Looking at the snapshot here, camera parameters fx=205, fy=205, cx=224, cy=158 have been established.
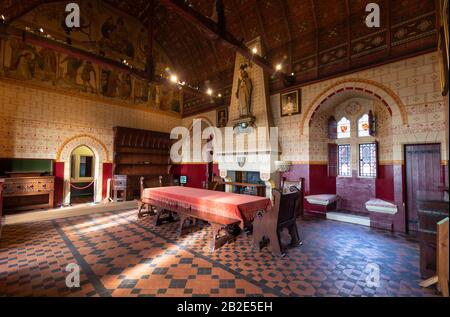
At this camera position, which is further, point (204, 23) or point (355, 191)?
point (355, 191)

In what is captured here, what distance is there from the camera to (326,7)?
6.58 meters

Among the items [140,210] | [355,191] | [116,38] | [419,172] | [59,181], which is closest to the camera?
[419,172]

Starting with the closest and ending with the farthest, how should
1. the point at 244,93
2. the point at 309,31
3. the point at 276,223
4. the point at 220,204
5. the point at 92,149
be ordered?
the point at 276,223, the point at 220,204, the point at 309,31, the point at 244,93, the point at 92,149

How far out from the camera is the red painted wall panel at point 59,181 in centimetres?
752

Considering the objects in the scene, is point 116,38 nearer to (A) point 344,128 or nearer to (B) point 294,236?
(A) point 344,128

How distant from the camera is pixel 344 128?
24.0 ft

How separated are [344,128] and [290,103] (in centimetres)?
209

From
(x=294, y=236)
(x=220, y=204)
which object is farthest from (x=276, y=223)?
(x=220, y=204)

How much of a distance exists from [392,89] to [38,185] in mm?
11062

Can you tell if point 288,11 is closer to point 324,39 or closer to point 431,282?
point 324,39

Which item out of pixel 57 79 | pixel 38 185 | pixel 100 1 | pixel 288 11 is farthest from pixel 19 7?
pixel 288 11

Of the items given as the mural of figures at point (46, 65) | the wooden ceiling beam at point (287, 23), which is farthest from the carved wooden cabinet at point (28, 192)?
the wooden ceiling beam at point (287, 23)

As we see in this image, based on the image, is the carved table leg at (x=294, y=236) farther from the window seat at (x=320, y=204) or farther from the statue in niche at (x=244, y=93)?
the statue in niche at (x=244, y=93)
